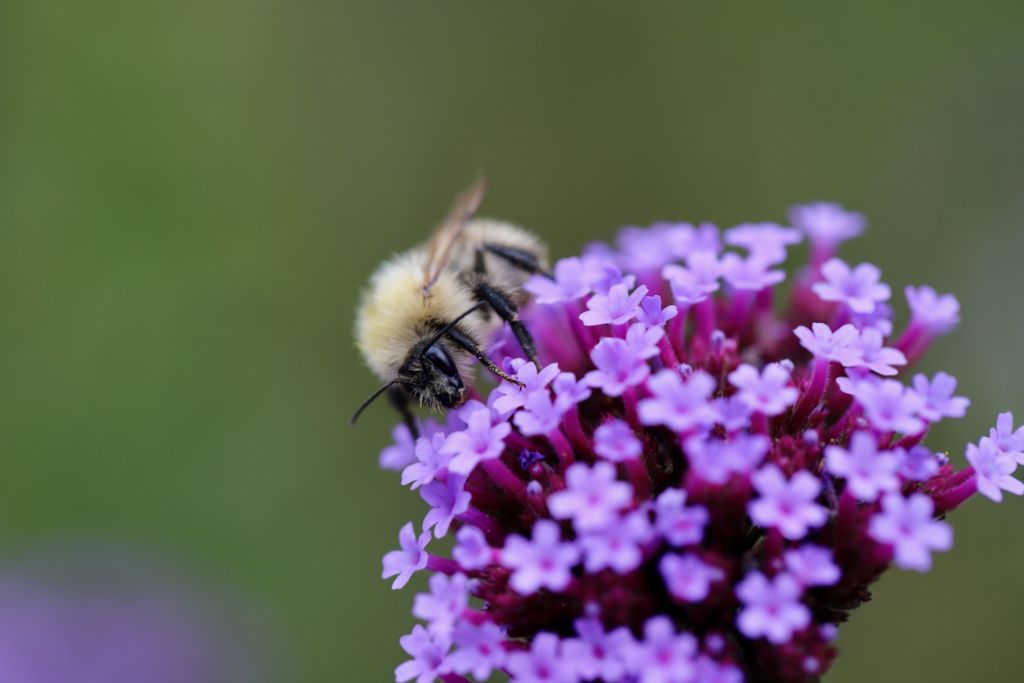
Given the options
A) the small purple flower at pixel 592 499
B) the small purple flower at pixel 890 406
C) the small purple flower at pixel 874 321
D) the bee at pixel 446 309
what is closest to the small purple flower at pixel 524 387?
the bee at pixel 446 309

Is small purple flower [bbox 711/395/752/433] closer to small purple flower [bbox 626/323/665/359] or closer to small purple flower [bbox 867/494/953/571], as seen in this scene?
small purple flower [bbox 626/323/665/359]

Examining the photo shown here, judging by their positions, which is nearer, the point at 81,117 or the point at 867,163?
the point at 81,117

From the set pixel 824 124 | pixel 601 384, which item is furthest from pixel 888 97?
pixel 601 384

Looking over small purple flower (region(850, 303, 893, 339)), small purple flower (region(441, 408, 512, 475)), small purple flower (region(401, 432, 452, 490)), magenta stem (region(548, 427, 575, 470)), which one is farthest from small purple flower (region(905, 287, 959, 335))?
small purple flower (region(401, 432, 452, 490))

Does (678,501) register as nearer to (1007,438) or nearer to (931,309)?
(1007,438)

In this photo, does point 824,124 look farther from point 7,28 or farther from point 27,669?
point 27,669

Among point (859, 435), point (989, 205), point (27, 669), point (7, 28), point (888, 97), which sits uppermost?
point (7, 28)
